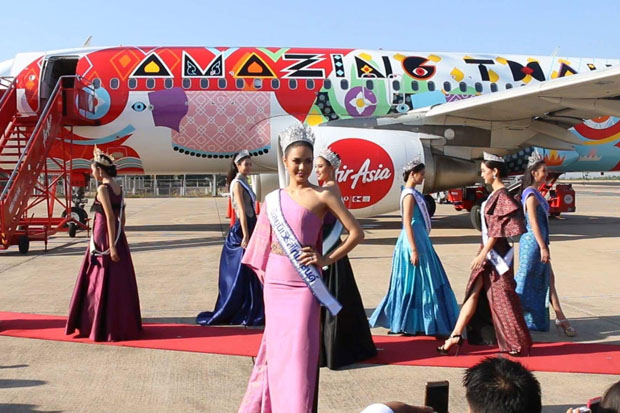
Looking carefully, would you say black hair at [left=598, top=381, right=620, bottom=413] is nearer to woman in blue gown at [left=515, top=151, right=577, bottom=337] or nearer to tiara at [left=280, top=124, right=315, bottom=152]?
tiara at [left=280, top=124, right=315, bottom=152]

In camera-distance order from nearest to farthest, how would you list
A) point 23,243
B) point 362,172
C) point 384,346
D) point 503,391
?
point 503,391
point 384,346
point 23,243
point 362,172

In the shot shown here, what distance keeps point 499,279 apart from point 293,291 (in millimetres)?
2475

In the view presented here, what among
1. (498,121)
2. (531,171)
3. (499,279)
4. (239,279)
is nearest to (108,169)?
(239,279)

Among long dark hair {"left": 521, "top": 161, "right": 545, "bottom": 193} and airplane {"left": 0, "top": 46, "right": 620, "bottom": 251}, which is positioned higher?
airplane {"left": 0, "top": 46, "right": 620, "bottom": 251}

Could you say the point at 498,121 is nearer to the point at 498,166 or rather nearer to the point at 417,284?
the point at 498,166

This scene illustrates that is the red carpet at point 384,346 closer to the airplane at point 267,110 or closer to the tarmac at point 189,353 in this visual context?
the tarmac at point 189,353

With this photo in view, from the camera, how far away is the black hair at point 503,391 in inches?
83.4

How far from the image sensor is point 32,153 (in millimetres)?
10859

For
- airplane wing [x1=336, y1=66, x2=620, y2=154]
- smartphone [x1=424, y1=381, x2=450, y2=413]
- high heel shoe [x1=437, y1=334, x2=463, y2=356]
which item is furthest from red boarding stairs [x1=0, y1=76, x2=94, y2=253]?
smartphone [x1=424, y1=381, x2=450, y2=413]

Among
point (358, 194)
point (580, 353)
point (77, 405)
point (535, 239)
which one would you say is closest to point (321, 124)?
point (358, 194)

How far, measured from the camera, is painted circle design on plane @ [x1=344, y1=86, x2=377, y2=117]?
13062mm

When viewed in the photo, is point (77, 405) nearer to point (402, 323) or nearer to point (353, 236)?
point (353, 236)

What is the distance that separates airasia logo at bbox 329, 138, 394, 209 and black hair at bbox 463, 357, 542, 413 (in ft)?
29.1

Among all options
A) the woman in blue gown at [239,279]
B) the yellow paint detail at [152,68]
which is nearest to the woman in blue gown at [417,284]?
the woman in blue gown at [239,279]
